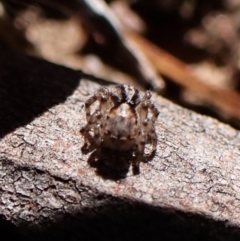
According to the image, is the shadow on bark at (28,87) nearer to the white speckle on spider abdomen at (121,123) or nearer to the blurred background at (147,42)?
the white speckle on spider abdomen at (121,123)

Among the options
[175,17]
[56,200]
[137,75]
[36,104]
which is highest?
[175,17]

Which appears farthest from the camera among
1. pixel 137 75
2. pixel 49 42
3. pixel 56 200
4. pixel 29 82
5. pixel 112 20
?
pixel 49 42

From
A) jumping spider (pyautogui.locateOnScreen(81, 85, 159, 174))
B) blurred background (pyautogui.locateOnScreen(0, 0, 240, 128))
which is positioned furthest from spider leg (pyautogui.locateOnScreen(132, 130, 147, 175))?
blurred background (pyautogui.locateOnScreen(0, 0, 240, 128))

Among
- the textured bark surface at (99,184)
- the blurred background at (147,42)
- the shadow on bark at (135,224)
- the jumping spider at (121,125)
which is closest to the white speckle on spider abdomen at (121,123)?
the jumping spider at (121,125)

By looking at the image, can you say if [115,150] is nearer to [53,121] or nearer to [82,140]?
[82,140]

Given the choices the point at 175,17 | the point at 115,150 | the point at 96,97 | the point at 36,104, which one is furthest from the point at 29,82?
the point at 175,17

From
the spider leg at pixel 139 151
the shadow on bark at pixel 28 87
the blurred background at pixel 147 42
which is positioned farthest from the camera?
the blurred background at pixel 147 42
